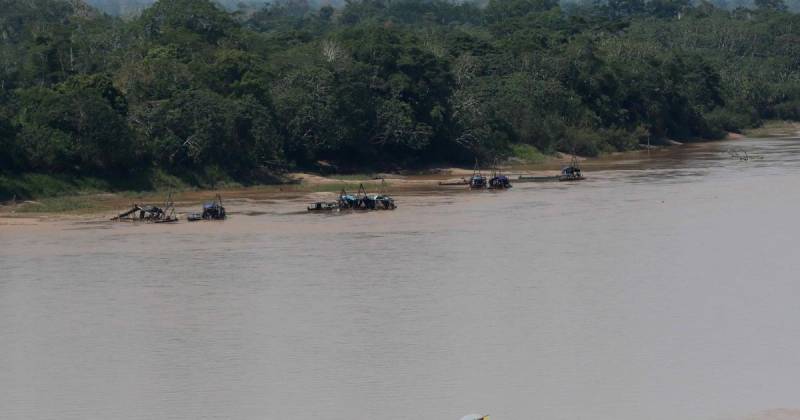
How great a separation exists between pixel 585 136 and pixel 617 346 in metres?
46.8

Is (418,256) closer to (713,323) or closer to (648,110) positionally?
(713,323)

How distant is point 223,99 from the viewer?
5350cm

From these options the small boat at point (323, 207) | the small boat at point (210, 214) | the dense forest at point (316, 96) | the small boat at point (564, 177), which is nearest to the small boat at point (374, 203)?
the small boat at point (323, 207)

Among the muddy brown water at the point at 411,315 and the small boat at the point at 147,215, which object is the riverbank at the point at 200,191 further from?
the muddy brown water at the point at 411,315

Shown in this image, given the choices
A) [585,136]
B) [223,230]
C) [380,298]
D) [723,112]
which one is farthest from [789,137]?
[380,298]

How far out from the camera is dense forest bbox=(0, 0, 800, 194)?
5153cm

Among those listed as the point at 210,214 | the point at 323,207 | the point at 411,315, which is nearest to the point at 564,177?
the point at 323,207

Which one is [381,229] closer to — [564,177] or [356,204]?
[356,204]

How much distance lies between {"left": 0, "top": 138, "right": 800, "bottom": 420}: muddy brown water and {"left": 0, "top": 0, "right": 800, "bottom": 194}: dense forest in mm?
7521

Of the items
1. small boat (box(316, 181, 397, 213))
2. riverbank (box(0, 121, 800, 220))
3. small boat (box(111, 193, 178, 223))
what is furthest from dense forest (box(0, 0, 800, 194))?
small boat (box(316, 181, 397, 213))

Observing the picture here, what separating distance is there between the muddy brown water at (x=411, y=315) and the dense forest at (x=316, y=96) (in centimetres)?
752

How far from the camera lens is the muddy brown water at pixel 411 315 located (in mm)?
21688

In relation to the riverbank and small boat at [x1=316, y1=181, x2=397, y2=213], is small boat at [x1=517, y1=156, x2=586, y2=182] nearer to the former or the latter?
the riverbank

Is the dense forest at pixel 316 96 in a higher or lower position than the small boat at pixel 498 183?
higher
